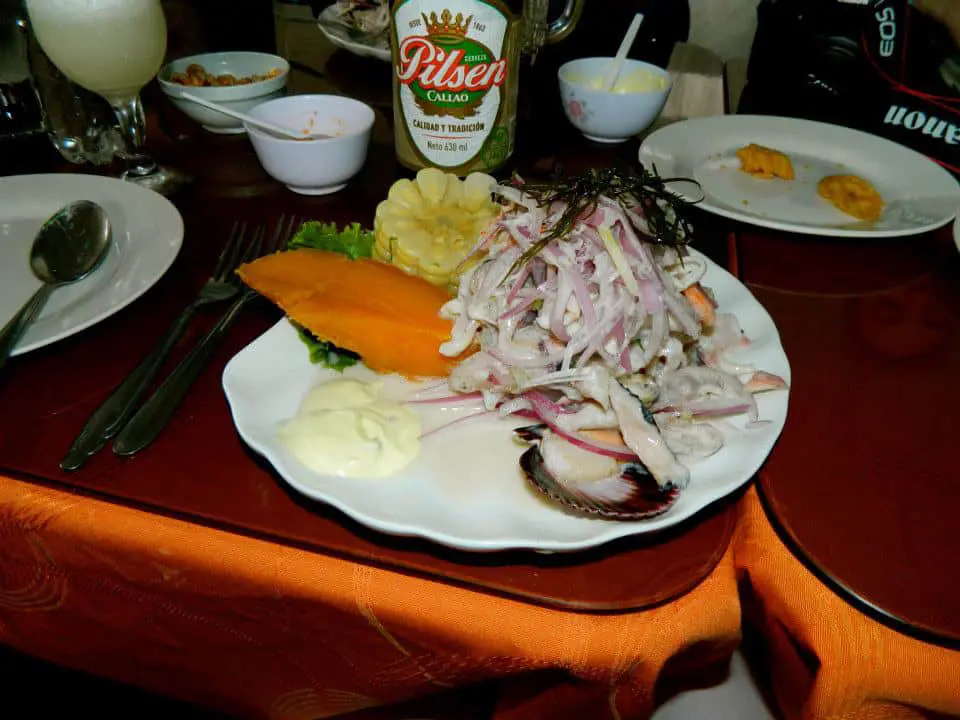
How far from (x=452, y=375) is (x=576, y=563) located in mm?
296

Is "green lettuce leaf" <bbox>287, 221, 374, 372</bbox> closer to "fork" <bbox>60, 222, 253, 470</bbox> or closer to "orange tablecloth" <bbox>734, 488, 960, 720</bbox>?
"fork" <bbox>60, 222, 253, 470</bbox>

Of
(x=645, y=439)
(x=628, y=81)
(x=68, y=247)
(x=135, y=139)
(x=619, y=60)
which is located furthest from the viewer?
(x=628, y=81)

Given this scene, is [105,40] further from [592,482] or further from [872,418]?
[872,418]

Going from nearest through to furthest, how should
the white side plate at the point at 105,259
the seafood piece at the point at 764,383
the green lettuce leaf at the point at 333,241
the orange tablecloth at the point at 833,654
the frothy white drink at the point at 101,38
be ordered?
the orange tablecloth at the point at 833,654, the seafood piece at the point at 764,383, the white side plate at the point at 105,259, the green lettuce leaf at the point at 333,241, the frothy white drink at the point at 101,38

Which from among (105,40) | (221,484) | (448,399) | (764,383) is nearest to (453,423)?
(448,399)

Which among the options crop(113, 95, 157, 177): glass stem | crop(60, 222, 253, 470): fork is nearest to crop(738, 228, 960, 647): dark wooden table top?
crop(60, 222, 253, 470): fork

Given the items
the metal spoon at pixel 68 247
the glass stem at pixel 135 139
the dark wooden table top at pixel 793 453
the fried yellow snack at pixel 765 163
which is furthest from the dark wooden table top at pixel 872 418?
the glass stem at pixel 135 139

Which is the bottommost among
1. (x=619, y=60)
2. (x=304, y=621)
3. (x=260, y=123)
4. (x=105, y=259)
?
(x=304, y=621)

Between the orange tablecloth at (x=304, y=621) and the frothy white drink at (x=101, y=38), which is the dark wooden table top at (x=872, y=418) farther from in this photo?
the frothy white drink at (x=101, y=38)

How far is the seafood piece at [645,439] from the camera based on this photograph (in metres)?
0.73

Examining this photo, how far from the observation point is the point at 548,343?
912mm

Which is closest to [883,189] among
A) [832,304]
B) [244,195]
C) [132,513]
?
[832,304]

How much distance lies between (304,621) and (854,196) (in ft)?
4.34

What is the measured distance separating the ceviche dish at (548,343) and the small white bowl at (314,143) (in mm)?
445
